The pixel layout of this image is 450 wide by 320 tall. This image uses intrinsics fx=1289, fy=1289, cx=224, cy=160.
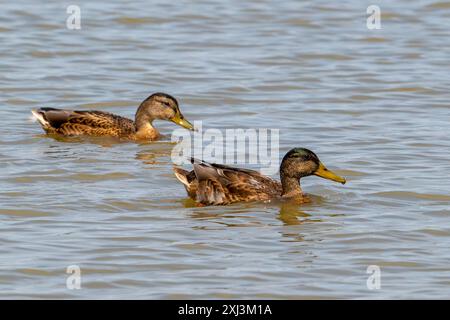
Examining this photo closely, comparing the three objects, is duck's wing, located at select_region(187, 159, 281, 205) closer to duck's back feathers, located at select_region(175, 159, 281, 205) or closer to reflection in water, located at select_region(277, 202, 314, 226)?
duck's back feathers, located at select_region(175, 159, 281, 205)

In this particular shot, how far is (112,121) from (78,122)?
0.44m

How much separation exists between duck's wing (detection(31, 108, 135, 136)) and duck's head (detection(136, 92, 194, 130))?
29cm

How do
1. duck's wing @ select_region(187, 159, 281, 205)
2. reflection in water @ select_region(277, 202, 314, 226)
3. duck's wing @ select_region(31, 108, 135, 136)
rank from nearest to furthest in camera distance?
1. reflection in water @ select_region(277, 202, 314, 226)
2. duck's wing @ select_region(187, 159, 281, 205)
3. duck's wing @ select_region(31, 108, 135, 136)

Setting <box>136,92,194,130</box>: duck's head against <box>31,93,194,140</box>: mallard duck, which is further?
<box>136,92,194,130</box>: duck's head

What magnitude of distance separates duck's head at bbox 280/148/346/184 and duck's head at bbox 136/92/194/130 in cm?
355

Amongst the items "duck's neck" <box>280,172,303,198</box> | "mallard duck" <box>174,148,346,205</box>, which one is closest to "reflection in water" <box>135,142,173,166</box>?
"mallard duck" <box>174,148,346,205</box>

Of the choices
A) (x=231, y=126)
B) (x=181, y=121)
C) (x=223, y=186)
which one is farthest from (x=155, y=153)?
(x=223, y=186)

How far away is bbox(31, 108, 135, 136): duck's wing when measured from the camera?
16.5 metres

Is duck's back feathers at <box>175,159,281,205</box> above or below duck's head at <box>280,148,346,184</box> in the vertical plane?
below

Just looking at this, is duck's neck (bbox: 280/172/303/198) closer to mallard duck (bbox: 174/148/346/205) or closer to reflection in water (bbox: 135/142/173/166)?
mallard duck (bbox: 174/148/346/205)

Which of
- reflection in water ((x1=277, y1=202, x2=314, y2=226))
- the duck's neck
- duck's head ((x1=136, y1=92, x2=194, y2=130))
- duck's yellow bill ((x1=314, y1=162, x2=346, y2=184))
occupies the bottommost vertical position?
reflection in water ((x1=277, y1=202, x2=314, y2=226))

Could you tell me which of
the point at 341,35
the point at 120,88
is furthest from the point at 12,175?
the point at 341,35

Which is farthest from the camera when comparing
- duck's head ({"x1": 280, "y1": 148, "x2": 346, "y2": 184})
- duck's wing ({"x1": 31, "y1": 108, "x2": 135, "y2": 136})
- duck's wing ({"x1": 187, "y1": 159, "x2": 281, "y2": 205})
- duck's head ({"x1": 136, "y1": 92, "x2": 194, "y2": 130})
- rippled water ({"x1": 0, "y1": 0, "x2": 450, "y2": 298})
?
duck's head ({"x1": 136, "y1": 92, "x2": 194, "y2": 130})
